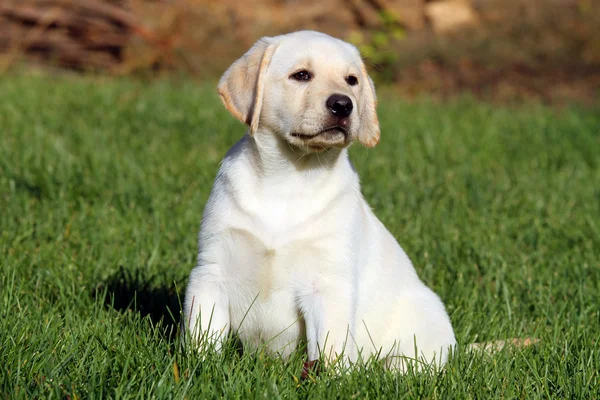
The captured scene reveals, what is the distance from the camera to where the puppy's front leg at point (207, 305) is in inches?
106

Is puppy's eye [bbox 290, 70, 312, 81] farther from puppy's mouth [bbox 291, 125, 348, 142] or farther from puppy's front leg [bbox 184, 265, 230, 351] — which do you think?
puppy's front leg [bbox 184, 265, 230, 351]

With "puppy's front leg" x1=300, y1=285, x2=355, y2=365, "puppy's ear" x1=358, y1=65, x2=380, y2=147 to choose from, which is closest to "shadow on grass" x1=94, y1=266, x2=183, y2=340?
"puppy's front leg" x1=300, y1=285, x2=355, y2=365

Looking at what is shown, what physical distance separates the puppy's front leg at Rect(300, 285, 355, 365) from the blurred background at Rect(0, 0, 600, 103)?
6180 millimetres

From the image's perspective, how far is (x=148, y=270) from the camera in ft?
12.0

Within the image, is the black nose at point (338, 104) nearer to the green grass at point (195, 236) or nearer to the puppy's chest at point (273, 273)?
the puppy's chest at point (273, 273)

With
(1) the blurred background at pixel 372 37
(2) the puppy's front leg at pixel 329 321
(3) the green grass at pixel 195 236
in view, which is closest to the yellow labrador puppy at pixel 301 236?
(2) the puppy's front leg at pixel 329 321

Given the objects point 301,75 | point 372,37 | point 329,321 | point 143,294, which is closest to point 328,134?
point 301,75

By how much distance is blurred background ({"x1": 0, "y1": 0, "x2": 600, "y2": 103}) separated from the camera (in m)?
9.51

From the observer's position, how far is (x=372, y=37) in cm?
1176

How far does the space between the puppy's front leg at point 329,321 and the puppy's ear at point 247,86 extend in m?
0.66

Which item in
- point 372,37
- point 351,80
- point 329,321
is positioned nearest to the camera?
point 329,321

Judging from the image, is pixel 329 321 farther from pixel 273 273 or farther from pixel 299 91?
pixel 299 91

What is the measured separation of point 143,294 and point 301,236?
3.41ft

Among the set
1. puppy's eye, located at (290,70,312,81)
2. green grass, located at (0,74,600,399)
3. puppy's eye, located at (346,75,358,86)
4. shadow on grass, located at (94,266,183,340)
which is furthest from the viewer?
shadow on grass, located at (94,266,183,340)
